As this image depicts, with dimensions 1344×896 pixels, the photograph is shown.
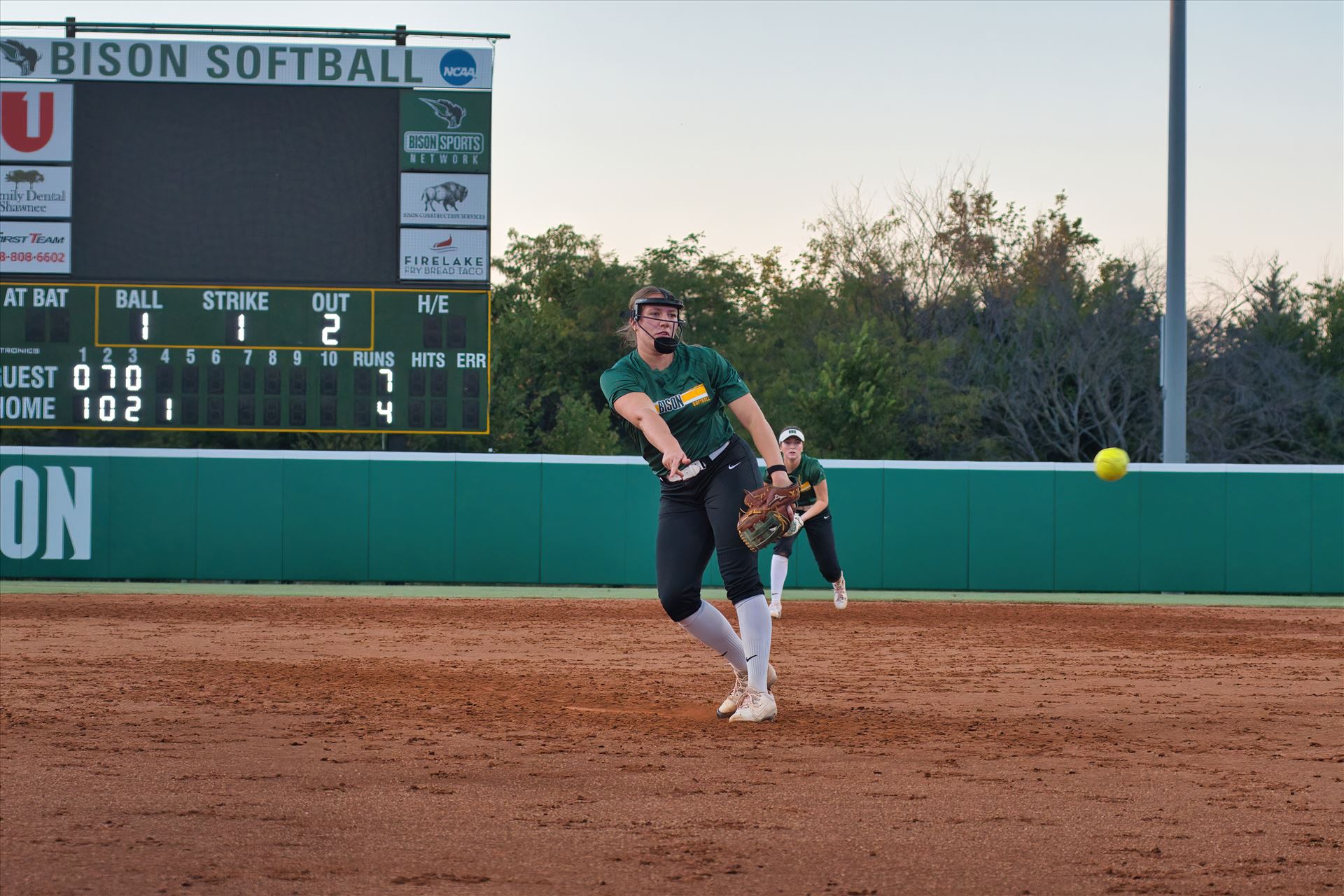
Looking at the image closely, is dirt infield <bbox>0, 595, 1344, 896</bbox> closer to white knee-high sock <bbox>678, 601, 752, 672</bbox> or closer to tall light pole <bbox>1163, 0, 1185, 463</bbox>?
white knee-high sock <bbox>678, 601, 752, 672</bbox>

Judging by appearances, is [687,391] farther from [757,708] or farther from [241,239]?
[241,239]

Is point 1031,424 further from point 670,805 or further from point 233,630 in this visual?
point 670,805

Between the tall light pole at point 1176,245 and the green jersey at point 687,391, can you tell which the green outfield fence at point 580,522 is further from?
the green jersey at point 687,391

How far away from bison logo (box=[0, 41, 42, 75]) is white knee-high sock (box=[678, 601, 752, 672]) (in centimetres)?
1300

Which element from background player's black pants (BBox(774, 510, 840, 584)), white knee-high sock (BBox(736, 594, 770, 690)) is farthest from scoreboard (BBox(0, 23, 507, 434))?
white knee-high sock (BBox(736, 594, 770, 690))

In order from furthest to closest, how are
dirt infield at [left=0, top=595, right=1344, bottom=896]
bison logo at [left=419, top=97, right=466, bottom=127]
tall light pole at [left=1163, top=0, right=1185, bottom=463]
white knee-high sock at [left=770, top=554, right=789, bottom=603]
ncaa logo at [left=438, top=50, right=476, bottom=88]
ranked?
tall light pole at [left=1163, top=0, right=1185, bottom=463] → ncaa logo at [left=438, top=50, right=476, bottom=88] → bison logo at [left=419, top=97, right=466, bottom=127] → white knee-high sock at [left=770, top=554, right=789, bottom=603] → dirt infield at [left=0, top=595, right=1344, bottom=896]

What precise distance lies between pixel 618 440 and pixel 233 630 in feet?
75.8

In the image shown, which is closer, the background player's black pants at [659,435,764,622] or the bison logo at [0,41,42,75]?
the background player's black pants at [659,435,764,622]

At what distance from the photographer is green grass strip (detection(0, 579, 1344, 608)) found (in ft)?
53.2

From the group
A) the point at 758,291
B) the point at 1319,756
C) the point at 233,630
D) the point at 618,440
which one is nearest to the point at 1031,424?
the point at 618,440

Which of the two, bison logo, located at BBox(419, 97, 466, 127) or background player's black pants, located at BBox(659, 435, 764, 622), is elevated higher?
bison logo, located at BBox(419, 97, 466, 127)

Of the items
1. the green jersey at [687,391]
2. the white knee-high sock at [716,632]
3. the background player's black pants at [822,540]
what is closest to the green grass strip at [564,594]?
the background player's black pants at [822,540]

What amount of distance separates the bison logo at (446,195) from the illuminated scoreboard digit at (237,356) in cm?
103

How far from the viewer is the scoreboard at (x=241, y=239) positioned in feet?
51.4
